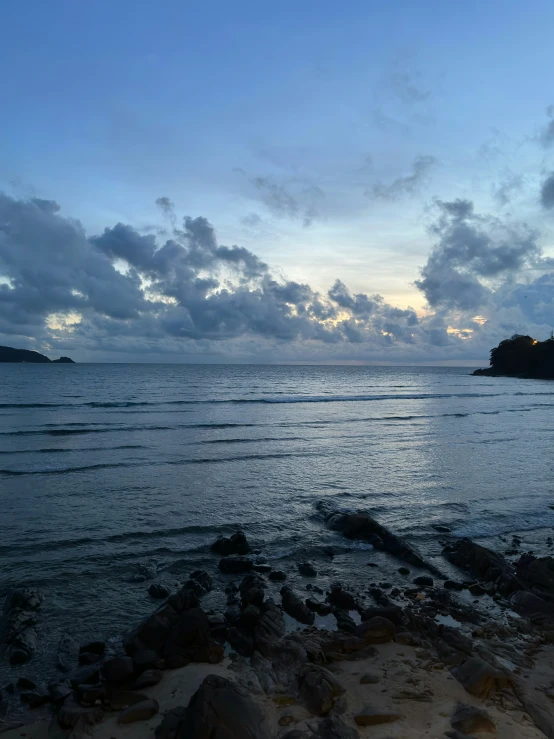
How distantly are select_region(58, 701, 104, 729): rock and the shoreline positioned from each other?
3 cm

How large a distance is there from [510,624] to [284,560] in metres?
4.98

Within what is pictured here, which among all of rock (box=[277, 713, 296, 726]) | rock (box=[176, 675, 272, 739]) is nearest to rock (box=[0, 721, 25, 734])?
rock (box=[176, 675, 272, 739])

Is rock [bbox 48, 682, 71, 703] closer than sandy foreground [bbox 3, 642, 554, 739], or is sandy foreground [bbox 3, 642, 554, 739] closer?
sandy foreground [bbox 3, 642, 554, 739]

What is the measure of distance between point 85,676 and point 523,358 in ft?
486

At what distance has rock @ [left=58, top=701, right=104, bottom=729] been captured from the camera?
227 inches

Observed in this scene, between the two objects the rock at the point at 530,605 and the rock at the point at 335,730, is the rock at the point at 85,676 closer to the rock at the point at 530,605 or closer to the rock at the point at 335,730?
the rock at the point at 335,730

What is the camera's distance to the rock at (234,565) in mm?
10734

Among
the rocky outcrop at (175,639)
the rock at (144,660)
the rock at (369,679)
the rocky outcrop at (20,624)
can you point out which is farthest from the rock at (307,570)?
the rocky outcrop at (20,624)

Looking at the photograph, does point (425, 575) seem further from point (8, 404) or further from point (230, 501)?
point (8, 404)

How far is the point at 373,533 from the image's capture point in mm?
12984

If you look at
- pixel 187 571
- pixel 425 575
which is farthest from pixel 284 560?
pixel 425 575

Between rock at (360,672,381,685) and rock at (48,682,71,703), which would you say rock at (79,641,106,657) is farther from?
rock at (360,672,381,685)

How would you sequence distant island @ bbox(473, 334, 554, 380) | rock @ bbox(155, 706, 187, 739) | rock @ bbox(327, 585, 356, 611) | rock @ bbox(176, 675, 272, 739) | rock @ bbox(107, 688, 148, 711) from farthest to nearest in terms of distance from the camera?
distant island @ bbox(473, 334, 554, 380) → rock @ bbox(327, 585, 356, 611) → rock @ bbox(107, 688, 148, 711) → rock @ bbox(155, 706, 187, 739) → rock @ bbox(176, 675, 272, 739)

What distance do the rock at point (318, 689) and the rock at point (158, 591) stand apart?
3846mm
